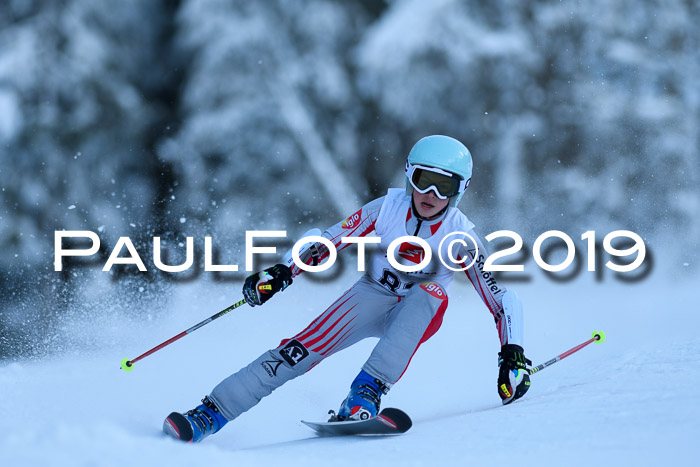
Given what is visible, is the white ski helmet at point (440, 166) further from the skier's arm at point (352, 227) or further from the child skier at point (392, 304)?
the skier's arm at point (352, 227)

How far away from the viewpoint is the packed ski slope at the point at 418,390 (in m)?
1.99

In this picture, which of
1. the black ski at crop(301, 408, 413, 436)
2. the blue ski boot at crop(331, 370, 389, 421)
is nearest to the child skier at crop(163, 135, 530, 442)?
the blue ski boot at crop(331, 370, 389, 421)

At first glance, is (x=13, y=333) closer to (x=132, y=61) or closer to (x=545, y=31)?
(x=132, y=61)

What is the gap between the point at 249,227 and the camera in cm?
859

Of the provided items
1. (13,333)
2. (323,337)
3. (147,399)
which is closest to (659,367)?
(323,337)

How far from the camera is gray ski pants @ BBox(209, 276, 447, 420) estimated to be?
9.49ft

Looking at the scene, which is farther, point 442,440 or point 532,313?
point 532,313

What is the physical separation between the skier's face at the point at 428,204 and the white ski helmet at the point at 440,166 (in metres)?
0.03

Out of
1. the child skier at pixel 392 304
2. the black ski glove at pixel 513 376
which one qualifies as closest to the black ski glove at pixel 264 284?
the child skier at pixel 392 304

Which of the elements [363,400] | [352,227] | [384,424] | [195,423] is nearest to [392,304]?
[352,227]

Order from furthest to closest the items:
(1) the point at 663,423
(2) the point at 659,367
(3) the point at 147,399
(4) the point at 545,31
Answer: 1. (4) the point at 545,31
2. (3) the point at 147,399
3. (2) the point at 659,367
4. (1) the point at 663,423

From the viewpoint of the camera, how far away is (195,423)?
2.75 metres

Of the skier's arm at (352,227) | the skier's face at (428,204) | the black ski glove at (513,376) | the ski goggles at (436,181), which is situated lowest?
the black ski glove at (513,376)

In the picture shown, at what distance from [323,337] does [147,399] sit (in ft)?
4.31
